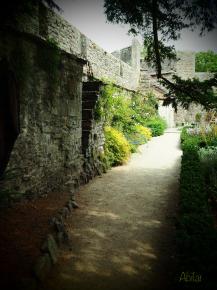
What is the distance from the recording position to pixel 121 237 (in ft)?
15.9

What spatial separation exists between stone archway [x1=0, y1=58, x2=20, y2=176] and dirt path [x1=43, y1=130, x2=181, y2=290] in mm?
1700

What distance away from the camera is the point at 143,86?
2445cm

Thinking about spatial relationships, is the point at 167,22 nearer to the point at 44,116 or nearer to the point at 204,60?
the point at 44,116

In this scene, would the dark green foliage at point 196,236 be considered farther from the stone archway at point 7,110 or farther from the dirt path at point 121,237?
the stone archway at point 7,110

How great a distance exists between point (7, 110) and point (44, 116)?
1930 millimetres

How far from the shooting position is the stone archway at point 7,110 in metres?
3.83

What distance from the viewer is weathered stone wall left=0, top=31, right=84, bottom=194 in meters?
5.06

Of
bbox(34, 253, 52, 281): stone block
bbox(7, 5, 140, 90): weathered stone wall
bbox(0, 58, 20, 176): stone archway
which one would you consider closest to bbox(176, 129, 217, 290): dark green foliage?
bbox(34, 253, 52, 281): stone block

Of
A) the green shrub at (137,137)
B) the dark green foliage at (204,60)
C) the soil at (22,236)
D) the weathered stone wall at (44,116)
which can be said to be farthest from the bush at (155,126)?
the dark green foliage at (204,60)

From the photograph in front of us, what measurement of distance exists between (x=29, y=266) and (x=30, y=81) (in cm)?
325

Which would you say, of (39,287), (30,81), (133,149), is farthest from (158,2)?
(133,149)

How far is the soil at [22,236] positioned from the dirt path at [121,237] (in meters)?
0.36

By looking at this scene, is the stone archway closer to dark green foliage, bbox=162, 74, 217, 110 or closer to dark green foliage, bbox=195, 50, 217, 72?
dark green foliage, bbox=162, 74, 217, 110

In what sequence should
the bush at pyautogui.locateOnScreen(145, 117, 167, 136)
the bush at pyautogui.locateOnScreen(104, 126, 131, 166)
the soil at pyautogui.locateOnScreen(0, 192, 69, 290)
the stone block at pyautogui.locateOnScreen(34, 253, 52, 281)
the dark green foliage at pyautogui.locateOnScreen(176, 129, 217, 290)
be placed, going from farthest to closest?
the bush at pyautogui.locateOnScreen(145, 117, 167, 136), the bush at pyautogui.locateOnScreen(104, 126, 131, 166), the stone block at pyautogui.locateOnScreen(34, 253, 52, 281), the soil at pyautogui.locateOnScreen(0, 192, 69, 290), the dark green foliage at pyautogui.locateOnScreen(176, 129, 217, 290)
